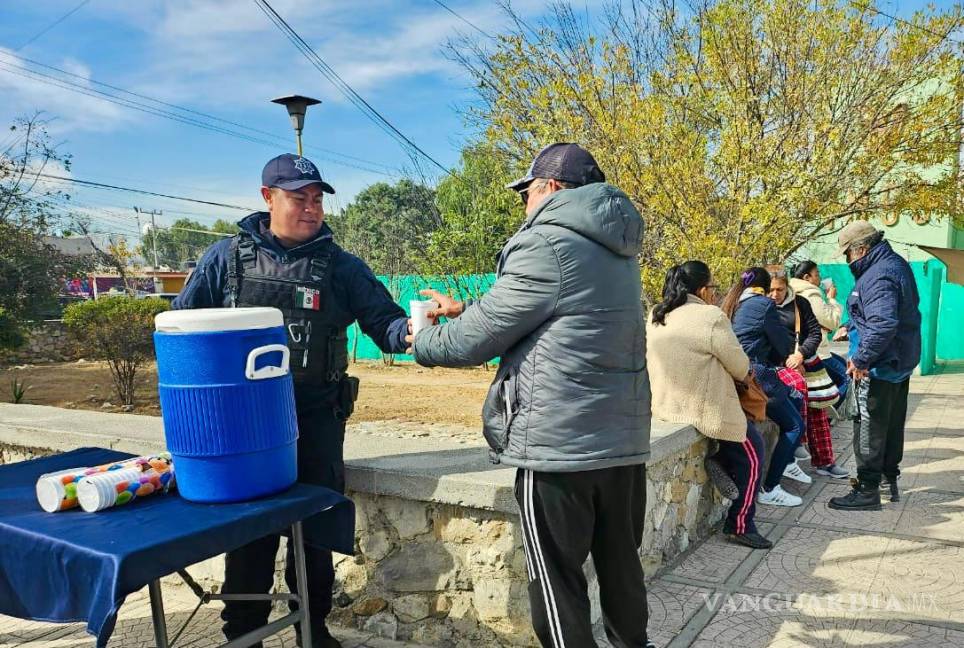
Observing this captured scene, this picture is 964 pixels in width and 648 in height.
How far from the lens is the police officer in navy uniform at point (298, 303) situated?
108 inches

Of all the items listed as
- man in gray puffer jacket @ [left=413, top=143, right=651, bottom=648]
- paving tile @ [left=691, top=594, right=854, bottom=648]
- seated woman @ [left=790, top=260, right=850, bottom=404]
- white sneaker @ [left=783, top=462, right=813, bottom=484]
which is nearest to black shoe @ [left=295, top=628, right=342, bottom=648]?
man in gray puffer jacket @ [left=413, top=143, right=651, bottom=648]

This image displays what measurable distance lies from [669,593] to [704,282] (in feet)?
5.79

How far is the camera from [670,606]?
11.2ft

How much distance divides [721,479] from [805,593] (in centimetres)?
89

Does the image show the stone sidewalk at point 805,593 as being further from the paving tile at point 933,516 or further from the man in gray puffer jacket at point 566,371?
the man in gray puffer jacket at point 566,371

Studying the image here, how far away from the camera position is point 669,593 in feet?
11.7

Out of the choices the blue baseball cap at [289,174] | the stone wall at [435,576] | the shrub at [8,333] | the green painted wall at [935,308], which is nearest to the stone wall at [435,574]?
the stone wall at [435,576]

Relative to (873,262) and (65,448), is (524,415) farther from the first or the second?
(873,262)

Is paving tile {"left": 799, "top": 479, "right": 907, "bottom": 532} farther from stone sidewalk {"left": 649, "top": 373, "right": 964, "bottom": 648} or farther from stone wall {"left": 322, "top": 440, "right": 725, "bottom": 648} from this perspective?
stone wall {"left": 322, "top": 440, "right": 725, "bottom": 648}

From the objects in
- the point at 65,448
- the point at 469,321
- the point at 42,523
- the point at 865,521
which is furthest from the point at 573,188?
the point at 865,521

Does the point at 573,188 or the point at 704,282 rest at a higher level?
the point at 573,188

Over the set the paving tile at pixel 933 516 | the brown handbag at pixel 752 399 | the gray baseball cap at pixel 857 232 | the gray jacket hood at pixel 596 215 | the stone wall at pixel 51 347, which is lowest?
the stone wall at pixel 51 347

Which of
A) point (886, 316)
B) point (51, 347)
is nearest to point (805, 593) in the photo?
point (886, 316)

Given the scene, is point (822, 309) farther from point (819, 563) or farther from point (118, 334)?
point (118, 334)
